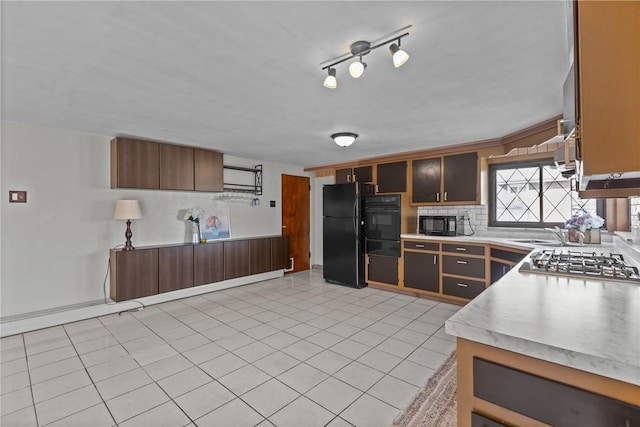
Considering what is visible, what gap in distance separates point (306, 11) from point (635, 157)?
1.42 meters

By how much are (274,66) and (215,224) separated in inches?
134

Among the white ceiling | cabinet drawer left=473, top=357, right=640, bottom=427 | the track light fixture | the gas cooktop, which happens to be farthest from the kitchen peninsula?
the white ceiling

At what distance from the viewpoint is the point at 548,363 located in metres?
0.79

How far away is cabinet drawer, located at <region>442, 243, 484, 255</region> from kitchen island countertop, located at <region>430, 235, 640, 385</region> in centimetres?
243

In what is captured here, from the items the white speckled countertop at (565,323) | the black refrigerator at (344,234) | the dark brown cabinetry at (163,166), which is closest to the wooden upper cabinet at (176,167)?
the dark brown cabinetry at (163,166)

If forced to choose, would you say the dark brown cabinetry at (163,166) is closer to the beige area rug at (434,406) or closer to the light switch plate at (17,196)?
the light switch plate at (17,196)

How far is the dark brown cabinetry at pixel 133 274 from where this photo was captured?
11.7 ft

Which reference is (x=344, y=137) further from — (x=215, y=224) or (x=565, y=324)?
(x=565, y=324)

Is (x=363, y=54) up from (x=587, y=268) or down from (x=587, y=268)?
up

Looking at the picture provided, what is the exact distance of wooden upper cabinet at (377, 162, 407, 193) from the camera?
4828 mm

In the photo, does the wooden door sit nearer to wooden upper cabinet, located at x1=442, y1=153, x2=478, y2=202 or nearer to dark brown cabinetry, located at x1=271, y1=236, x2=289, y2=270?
dark brown cabinetry, located at x1=271, y1=236, x2=289, y2=270

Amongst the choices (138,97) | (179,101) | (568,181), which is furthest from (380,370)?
(568,181)

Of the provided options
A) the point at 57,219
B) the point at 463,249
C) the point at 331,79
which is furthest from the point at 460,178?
the point at 57,219

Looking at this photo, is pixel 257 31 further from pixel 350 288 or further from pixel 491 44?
pixel 350 288
